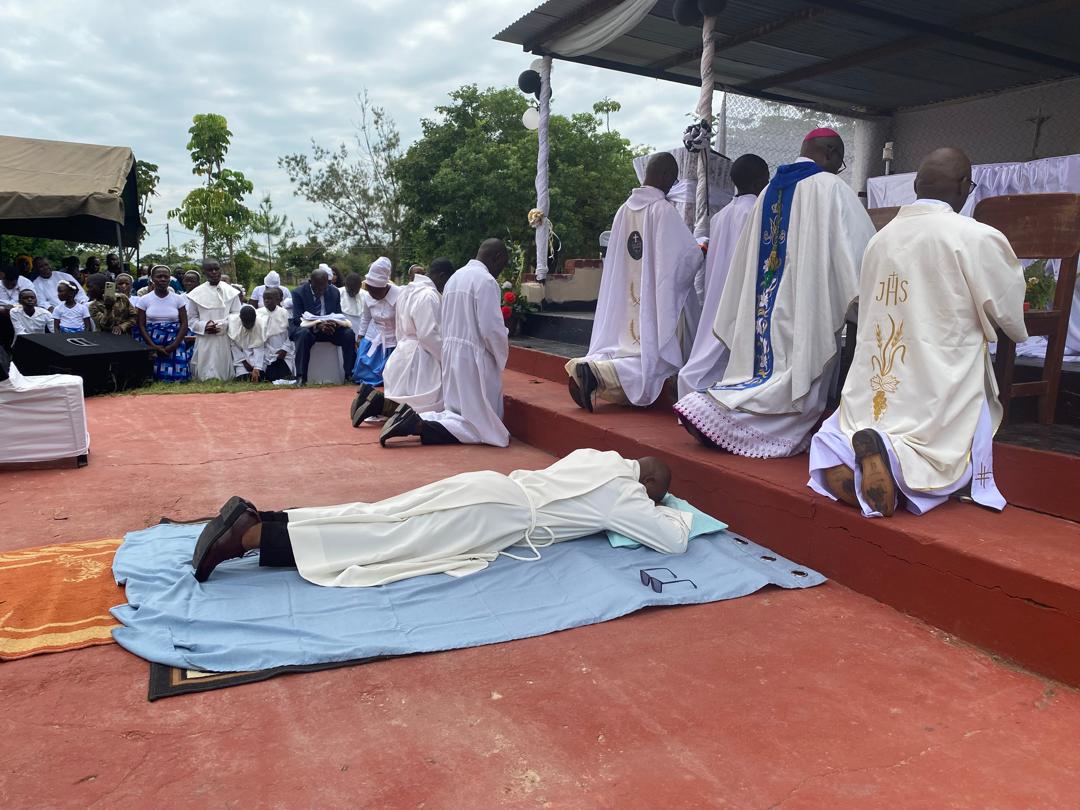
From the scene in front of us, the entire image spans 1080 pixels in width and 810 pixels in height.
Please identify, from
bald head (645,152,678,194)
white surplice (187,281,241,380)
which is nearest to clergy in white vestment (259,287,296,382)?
white surplice (187,281,241,380)

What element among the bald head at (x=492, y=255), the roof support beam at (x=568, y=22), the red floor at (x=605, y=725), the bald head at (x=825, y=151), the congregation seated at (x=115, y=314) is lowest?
the red floor at (x=605, y=725)

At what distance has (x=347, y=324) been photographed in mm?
10125

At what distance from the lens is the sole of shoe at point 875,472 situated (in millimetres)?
3256

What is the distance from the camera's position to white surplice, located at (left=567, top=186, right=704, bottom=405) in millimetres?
5766

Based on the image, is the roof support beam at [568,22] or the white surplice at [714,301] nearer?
the white surplice at [714,301]

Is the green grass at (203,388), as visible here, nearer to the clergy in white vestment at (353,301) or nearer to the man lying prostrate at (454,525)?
the clergy in white vestment at (353,301)

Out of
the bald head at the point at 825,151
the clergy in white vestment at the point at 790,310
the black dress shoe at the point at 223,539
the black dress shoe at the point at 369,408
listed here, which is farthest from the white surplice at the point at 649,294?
the black dress shoe at the point at 223,539

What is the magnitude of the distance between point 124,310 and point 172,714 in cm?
883

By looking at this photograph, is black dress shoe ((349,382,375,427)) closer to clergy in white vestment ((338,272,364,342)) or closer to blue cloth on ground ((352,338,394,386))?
blue cloth on ground ((352,338,394,386))

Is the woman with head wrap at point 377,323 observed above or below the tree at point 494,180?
below

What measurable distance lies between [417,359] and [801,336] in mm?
4041

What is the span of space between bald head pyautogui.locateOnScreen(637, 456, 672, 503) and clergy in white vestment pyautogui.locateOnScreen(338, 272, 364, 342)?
7.25 m

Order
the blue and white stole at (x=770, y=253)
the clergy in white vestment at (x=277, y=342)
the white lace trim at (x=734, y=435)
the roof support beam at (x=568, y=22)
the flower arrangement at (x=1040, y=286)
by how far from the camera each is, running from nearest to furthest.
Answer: the white lace trim at (x=734, y=435) → the blue and white stole at (x=770, y=253) → the flower arrangement at (x=1040, y=286) → the roof support beam at (x=568, y=22) → the clergy in white vestment at (x=277, y=342)

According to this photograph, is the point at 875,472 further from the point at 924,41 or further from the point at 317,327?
the point at 317,327
